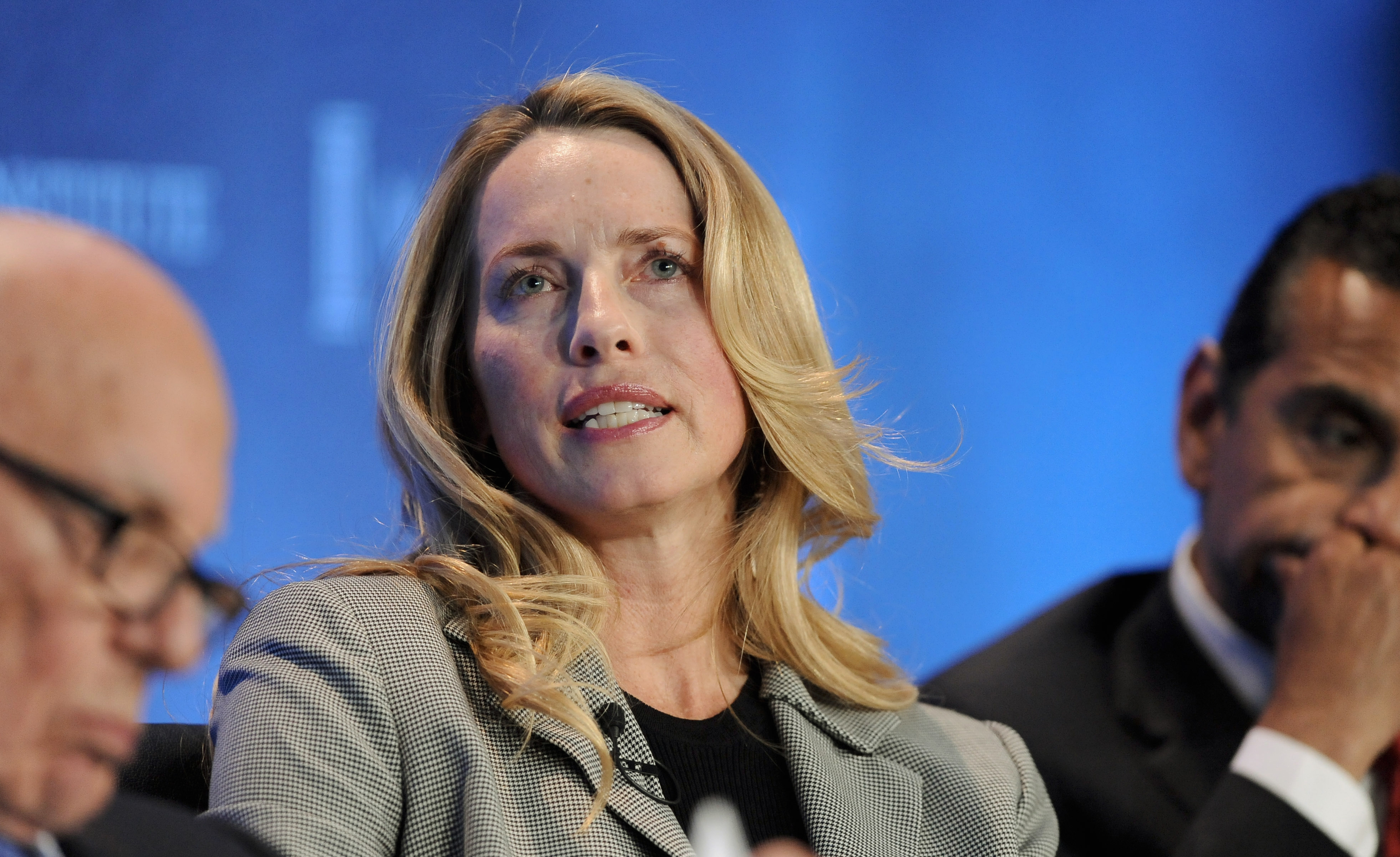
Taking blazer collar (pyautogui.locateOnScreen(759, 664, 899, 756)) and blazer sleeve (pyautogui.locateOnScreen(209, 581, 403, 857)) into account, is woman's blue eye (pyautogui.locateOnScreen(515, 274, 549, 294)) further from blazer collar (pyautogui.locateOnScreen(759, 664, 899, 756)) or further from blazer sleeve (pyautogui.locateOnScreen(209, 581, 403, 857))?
blazer collar (pyautogui.locateOnScreen(759, 664, 899, 756))

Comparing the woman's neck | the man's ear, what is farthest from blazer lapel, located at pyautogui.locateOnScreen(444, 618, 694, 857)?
the man's ear

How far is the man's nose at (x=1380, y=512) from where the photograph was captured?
2.82 ft

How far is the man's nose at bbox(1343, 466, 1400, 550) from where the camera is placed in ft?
2.82

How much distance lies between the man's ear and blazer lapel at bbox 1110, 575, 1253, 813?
0.40 feet

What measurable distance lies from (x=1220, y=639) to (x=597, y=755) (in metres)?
0.49

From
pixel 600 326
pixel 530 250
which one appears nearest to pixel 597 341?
pixel 600 326

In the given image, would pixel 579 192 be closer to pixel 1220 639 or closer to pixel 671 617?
pixel 671 617

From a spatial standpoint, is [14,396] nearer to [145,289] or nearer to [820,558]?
[145,289]

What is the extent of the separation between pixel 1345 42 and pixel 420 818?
1.59 meters

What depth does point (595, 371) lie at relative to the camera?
103 centimetres

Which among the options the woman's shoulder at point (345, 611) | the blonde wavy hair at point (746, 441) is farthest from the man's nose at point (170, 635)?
the blonde wavy hair at point (746, 441)

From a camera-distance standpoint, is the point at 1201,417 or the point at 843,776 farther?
the point at 843,776

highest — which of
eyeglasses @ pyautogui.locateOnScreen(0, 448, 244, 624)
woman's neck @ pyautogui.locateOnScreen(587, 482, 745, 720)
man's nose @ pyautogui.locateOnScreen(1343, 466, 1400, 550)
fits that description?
eyeglasses @ pyautogui.locateOnScreen(0, 448, 244, 624)

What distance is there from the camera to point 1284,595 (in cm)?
89
